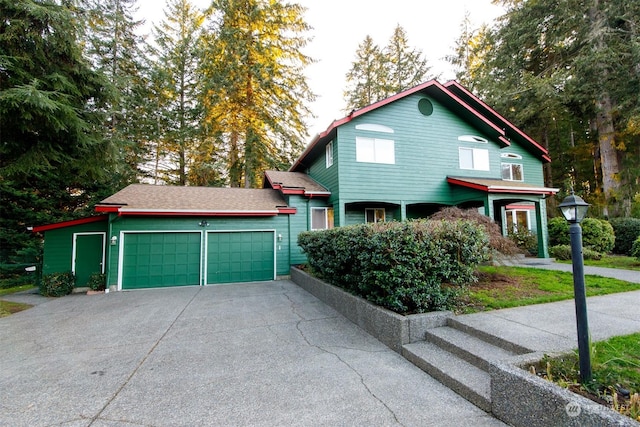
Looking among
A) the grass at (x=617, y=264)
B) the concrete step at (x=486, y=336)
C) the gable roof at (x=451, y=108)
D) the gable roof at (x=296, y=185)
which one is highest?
the gable roof at (x=451, y=108)

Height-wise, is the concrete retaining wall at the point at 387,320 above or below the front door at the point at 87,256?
below

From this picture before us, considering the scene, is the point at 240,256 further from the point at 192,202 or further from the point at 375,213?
the point at 375,213

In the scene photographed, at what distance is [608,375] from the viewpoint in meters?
A: 2.32

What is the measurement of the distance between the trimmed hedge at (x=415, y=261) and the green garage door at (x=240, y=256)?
598 cm

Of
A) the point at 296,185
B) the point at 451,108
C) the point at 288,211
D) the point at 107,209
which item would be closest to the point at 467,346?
the point at 288,211

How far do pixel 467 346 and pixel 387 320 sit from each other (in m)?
1.11

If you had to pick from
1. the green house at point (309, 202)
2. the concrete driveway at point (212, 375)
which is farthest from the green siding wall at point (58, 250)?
the concrete driveway at point (212, 375)

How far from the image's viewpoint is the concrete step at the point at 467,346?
311 cm

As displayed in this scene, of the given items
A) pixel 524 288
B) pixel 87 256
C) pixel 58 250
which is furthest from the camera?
pixel 87 256

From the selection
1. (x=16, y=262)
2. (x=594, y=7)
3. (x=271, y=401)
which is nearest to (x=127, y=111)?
(x=16, y=262)

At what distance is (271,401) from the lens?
9.17 feet

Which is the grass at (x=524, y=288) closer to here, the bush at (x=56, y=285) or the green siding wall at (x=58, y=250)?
the bush at (x=56, y=285)

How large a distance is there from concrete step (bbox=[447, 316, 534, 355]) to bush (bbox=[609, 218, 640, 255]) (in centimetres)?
1361

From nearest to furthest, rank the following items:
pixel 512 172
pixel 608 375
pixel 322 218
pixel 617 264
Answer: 1. pixel 608 375
2. pixel 617 264
3. pixel 322 218
4. pixel 512 172
